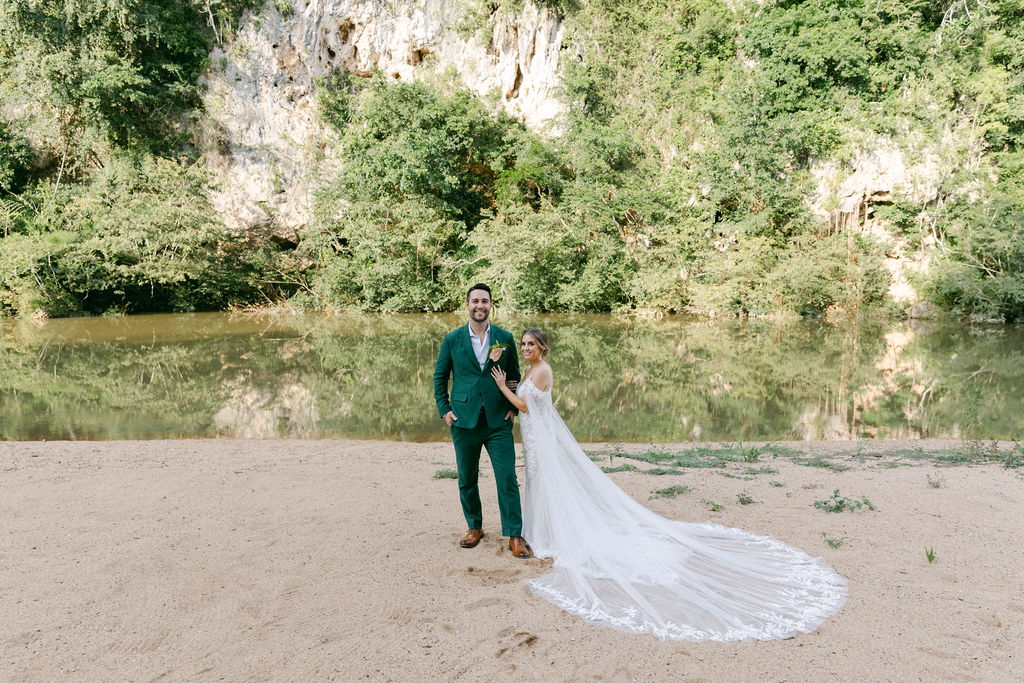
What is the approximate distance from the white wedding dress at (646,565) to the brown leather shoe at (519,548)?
0.06 metres

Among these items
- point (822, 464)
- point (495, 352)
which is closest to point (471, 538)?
point (495, 352)

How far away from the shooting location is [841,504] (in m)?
4.81

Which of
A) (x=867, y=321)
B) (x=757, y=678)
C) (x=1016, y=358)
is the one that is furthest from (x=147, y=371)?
(x=867, y=321)

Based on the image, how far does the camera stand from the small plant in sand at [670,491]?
17.2 ft

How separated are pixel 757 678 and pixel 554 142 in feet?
70.5

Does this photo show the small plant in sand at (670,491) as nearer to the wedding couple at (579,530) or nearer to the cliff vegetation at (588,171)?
the wedding couple at (579,530)

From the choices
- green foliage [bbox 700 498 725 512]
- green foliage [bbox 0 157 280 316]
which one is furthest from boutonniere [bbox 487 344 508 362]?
green foliage [bbox 0 157 280 316]

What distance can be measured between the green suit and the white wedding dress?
0.14 m

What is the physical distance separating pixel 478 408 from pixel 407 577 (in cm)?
107

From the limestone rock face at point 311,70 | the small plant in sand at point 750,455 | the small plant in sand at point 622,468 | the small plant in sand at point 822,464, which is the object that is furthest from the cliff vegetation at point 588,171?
the small plant in sand at point 622,468

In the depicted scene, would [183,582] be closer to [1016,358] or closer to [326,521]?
[326,521]

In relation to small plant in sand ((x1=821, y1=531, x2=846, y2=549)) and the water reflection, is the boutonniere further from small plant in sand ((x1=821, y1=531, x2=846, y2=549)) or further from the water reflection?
the water reflection

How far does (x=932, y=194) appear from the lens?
65.3ft

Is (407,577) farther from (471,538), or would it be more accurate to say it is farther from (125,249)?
(125,249)
